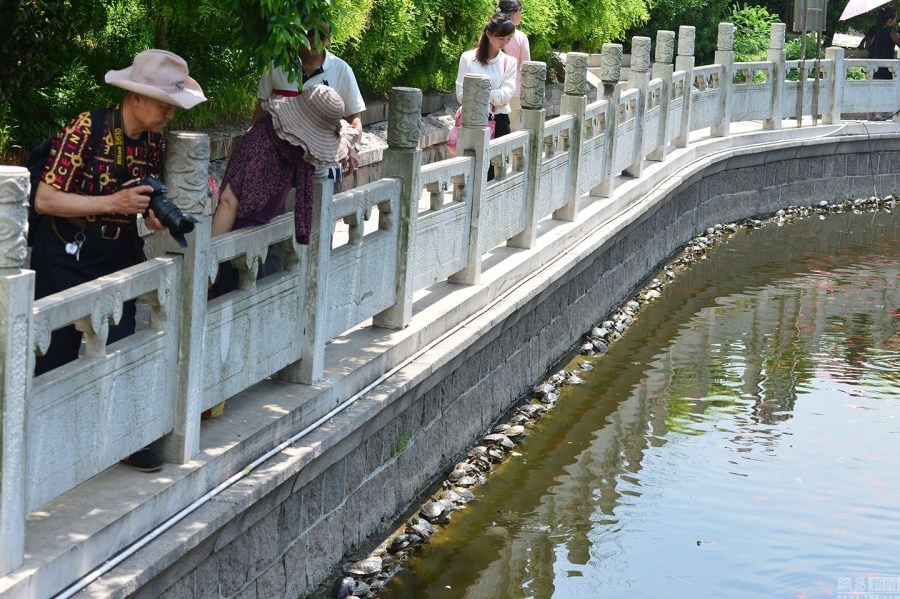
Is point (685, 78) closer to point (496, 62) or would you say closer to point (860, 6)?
point (496, 62)

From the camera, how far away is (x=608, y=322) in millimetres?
12094

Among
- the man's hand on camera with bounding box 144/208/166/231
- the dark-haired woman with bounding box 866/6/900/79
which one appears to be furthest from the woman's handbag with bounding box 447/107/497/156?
the dark-haired woman with bounding box 866/6/900/79

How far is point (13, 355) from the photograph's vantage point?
4.01 m

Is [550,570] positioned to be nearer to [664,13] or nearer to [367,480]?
[367,480]

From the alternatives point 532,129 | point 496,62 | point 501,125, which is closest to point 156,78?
point 532,129

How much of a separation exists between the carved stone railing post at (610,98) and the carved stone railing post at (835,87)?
8511 millimetres

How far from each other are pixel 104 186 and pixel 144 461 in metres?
1.01

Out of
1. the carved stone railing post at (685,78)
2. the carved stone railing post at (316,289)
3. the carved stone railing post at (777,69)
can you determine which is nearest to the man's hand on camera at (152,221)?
the carved stone railing post at (316,289)

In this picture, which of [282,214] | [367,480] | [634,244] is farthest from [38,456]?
[634,244]

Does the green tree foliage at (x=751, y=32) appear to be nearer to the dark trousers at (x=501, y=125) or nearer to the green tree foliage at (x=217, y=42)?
the green tree foliage at (x=217, y=42)

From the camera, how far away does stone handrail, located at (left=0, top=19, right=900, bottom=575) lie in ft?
13.6

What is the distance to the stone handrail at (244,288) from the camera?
163 inches

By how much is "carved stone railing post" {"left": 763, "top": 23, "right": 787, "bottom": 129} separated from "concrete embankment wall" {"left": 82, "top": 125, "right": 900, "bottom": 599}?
3487 millimetres

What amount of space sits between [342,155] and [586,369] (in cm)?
492
